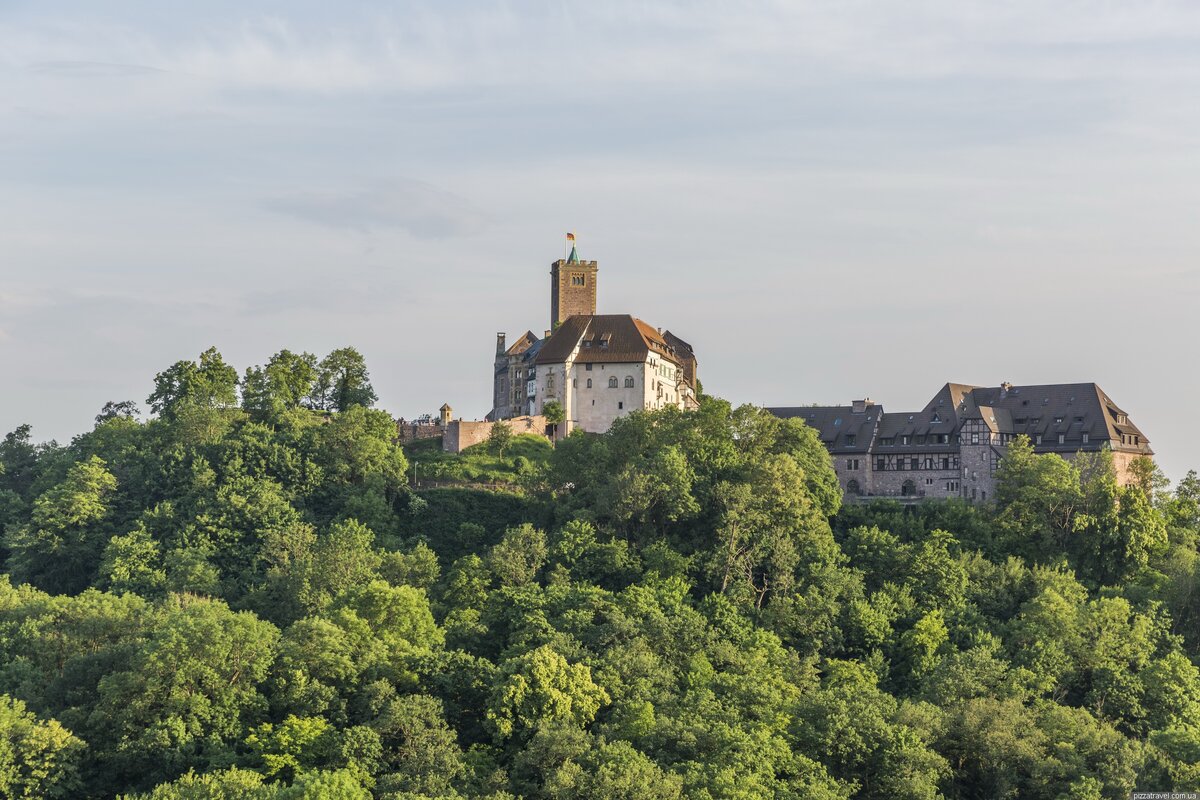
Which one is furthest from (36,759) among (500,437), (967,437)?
(967,437)

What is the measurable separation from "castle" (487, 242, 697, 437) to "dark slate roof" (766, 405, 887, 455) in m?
8.24

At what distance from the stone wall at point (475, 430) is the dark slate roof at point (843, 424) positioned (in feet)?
48.2

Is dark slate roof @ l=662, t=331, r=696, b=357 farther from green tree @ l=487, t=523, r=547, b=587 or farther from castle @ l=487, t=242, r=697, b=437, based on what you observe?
green tree @ l=487, t=523, r=547, b=587

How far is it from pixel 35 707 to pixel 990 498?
183 ft

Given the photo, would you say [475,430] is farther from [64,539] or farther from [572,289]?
[64,539]

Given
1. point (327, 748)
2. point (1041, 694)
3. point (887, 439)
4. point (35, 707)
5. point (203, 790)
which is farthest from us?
point (887, 439)

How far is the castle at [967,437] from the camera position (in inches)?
4326

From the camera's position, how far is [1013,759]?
75.5m

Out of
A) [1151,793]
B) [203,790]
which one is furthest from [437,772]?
[1151,793]

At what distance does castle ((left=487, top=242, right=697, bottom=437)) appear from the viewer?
117m

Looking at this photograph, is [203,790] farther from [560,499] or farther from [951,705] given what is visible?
[560,499]

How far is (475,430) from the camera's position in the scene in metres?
116

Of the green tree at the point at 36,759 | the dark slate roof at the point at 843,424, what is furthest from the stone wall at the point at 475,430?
the green tree at the point at 36,759

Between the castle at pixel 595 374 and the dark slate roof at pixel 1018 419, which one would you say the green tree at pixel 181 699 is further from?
the dark slate roof at pixel 1018 419
